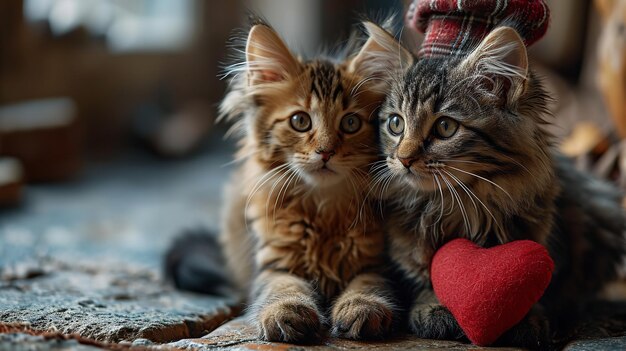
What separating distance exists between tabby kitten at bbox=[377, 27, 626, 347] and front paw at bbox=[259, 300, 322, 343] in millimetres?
307

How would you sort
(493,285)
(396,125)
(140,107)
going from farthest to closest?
(140,107)
(396,125)
(493,285)

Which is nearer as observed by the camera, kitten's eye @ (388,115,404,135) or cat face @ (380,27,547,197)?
cat face @ (380,27,547,197)

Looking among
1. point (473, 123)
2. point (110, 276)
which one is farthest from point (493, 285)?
point (110, 276)

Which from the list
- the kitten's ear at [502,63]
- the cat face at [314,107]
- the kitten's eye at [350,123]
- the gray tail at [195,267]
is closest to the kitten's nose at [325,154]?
the cat face at [314,107]

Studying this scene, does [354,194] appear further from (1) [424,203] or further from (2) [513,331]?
(2) [513,331]

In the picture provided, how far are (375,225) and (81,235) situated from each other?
185 cm

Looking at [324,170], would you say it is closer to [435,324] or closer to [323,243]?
[323,243]

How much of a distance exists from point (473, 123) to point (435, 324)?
1.88 ft

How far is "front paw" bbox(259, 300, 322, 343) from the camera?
5.81 ft

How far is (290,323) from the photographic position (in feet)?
5.82

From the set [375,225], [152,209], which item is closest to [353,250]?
[375,225]

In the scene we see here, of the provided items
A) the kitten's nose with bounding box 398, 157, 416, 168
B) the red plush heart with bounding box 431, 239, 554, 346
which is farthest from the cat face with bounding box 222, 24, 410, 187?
the red plush heart with bounding box 431, 239, 554, 346

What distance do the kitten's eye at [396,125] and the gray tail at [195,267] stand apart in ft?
→ 3.35

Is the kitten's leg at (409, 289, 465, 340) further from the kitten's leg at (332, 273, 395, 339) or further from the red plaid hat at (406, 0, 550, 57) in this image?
the red plaid hat at (406, 0, 550, 57)
